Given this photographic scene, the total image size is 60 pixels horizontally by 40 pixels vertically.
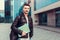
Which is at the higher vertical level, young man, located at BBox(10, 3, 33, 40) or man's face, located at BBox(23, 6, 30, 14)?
man's face, located at BBox(23, 6, 30, 14)

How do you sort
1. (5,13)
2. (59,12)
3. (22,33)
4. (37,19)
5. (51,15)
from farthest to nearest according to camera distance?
(5,13) → (37,19) → (51,15) → (59,12) → (22,33)

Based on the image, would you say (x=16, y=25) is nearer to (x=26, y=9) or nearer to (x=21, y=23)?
(x=21, y=23)

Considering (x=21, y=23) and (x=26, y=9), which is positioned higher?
(x=26, y=9)

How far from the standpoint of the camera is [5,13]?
51406 mm

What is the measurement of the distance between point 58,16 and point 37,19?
12.7 metres

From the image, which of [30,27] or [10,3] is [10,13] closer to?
[10,3]

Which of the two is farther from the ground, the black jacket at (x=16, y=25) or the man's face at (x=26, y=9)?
the man's face at (x=26, y=9)

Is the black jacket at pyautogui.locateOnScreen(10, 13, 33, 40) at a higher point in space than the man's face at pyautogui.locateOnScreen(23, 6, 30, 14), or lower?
lower

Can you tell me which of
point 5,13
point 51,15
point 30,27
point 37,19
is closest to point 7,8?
point 5,13

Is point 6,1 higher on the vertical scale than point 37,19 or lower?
higher

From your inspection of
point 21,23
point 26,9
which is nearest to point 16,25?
point 21,23

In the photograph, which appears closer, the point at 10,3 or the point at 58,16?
the point at 58,16

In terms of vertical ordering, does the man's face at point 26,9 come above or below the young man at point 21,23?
above

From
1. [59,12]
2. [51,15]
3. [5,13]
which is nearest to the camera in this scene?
[59,12]
